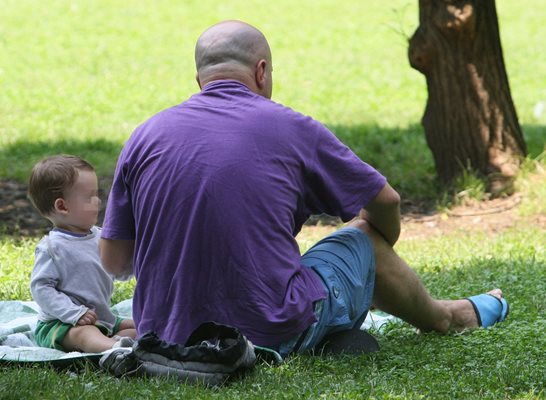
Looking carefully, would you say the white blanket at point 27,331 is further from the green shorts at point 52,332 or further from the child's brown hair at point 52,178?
the child's brown hair at point 52,178

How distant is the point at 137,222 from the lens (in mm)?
4000

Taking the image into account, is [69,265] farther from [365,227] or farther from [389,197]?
[389,197]

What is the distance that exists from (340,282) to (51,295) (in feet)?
4.12

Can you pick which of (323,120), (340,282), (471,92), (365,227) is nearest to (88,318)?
(340,282)

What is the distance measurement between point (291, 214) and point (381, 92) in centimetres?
1140

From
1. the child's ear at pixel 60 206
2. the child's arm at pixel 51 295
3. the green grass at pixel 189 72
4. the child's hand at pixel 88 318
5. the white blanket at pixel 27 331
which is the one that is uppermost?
the child's ear at pixel 60 206

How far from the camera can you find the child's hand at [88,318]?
4.43m

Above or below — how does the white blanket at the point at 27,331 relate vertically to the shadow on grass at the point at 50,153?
above

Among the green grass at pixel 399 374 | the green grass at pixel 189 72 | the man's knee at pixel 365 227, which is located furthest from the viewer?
the green grass at pixel 189 72

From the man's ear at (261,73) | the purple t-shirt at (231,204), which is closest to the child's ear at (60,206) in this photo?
the purple t-shirt at (231,204)

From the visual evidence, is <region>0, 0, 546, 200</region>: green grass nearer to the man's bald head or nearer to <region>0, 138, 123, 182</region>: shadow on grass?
<region>0, 138, 123, 182</region>: shadow on grass

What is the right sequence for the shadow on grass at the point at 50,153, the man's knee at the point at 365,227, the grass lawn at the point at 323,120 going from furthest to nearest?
the shadow on grass at the point at 50,153, the man's knee at the point at 365,227, the grass lawn at the point at 323,120

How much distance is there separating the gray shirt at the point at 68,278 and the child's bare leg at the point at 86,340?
49 mm

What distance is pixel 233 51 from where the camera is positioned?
13.4 ft
